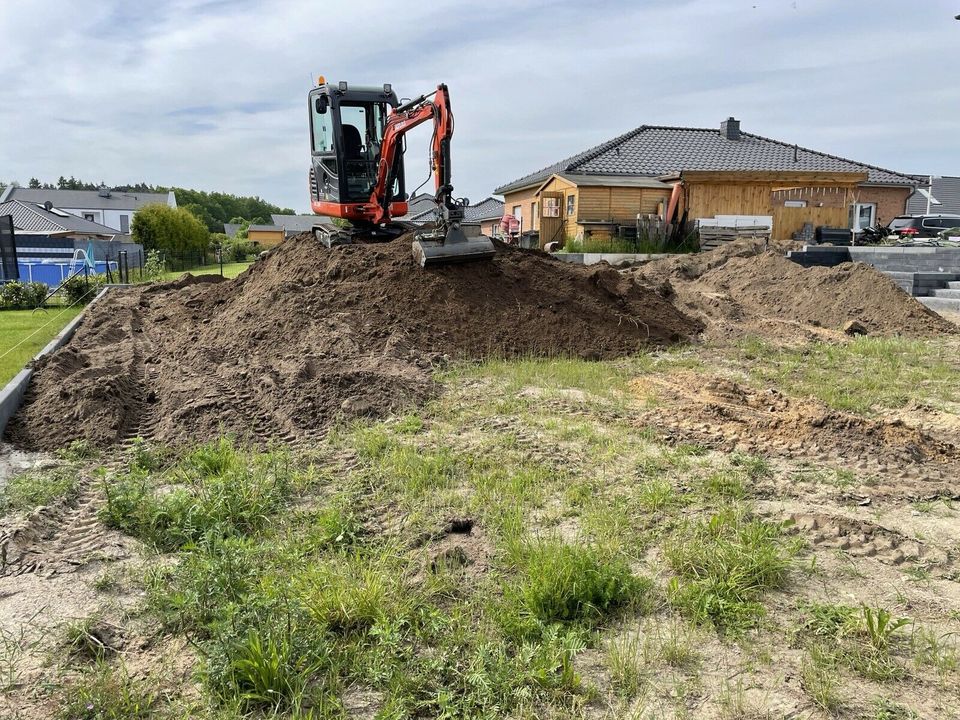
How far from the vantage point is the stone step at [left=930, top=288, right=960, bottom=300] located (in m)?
13.1

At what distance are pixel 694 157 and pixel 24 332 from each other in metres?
24.5

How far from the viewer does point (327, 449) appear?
18.0 feet

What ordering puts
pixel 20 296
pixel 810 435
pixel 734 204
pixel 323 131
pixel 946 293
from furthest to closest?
1. pixel 734 204
2. pixel 20 296
3. pixel 946 293
4. pixel 323 131
5. pixel 810 435

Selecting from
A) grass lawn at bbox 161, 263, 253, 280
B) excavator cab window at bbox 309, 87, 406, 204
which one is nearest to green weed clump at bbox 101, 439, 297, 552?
excavator cab window at bbox 309, 87, 406, 204

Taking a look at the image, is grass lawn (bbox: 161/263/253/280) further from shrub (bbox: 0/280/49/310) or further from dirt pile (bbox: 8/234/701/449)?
dirt pile (bbox: 8/234/701/449)

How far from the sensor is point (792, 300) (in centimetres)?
1300

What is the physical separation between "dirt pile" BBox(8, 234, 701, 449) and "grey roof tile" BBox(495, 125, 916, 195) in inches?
639

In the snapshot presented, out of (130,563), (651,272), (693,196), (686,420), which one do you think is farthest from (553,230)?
(130,563)

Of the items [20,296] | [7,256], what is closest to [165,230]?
[7,256]

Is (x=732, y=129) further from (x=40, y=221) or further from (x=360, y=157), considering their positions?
(x=40, y=221)

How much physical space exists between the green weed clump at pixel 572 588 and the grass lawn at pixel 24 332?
6.91 meters

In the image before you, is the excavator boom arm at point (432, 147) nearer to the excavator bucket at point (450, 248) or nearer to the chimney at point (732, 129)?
the excavator bucket at point (450, 248)

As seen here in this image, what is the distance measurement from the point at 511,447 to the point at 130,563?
2.72m

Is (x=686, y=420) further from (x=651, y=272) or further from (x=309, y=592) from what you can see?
(x=651, y=272)
